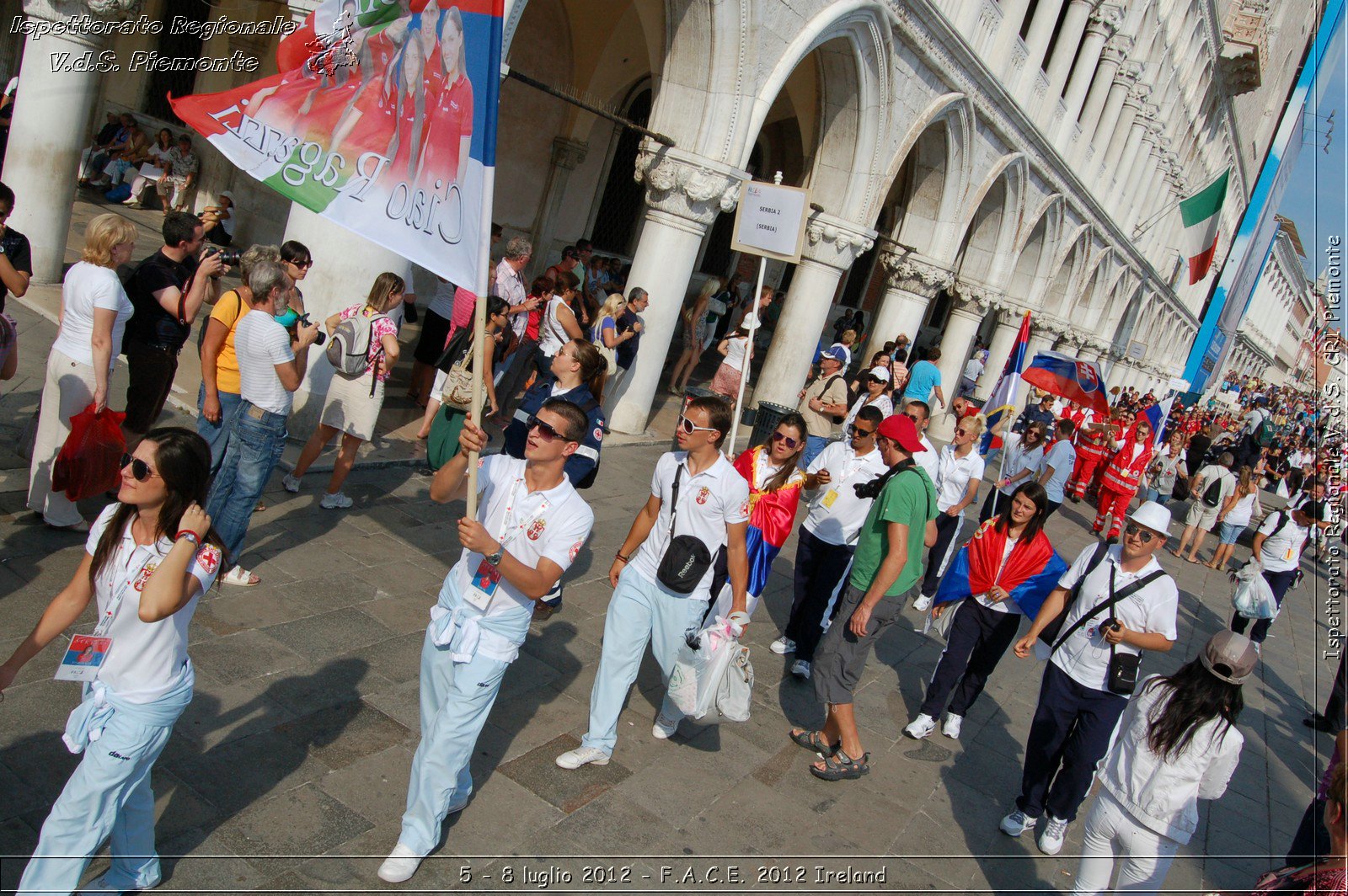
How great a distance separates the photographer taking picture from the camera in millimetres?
4832

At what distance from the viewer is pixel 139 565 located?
2.67 m

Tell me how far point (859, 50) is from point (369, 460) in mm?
8205

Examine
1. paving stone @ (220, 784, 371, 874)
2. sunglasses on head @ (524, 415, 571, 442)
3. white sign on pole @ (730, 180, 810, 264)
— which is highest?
white sign on pole @ (730, 180, 810, 264)

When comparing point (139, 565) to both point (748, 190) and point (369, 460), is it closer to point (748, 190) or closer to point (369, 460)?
point (369, 460)

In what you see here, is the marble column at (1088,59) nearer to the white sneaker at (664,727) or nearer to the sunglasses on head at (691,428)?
the sunglasses on head at (691,428)

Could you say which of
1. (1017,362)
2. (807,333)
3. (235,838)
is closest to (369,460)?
(235,838)

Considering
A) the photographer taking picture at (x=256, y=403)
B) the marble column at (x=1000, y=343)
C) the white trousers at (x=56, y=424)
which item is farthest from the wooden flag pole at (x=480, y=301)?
the marble column at (x=1000, y=343)

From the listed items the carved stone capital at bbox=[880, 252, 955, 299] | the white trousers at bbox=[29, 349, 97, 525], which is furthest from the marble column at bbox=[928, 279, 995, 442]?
the white trousers at bbox=[29, 349, 97, 525]

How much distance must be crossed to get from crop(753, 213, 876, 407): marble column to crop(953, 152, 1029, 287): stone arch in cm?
527

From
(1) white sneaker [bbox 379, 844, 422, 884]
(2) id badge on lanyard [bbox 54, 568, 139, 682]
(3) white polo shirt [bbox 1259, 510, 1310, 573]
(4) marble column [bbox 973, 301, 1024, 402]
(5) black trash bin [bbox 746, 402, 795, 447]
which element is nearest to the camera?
(2) id badge on lanyard [bbox 54, 568, 139, 682]

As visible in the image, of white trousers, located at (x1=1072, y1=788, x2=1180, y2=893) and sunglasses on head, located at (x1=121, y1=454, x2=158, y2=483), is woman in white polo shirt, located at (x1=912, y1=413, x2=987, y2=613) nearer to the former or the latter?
white trousers, located at (x1=1072, y1=788, x2=1180, y2=893)

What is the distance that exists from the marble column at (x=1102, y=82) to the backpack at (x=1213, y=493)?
1097cm

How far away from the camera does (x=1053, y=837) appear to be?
15.1 ft

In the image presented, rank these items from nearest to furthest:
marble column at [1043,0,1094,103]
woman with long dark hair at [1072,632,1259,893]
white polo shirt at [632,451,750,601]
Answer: woman with long dark hair at [1072,632,1259,893]
white polo shirt at [632,451,750,601]
marble column at [1043,0,1094,103]
